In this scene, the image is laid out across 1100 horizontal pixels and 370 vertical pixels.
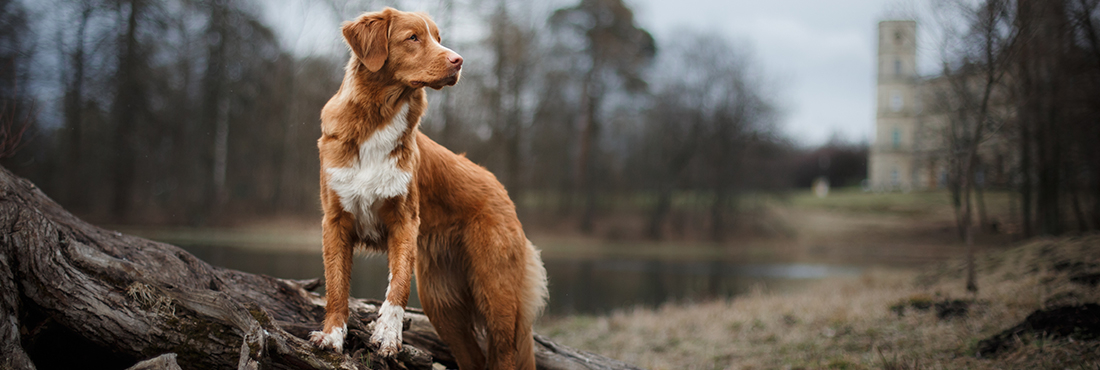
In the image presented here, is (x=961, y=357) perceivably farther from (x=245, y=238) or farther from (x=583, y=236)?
(x=583, y=236)

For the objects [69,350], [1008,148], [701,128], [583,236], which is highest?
[701,128]

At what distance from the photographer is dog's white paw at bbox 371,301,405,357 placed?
8.45 ft

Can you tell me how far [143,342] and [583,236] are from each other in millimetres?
25164

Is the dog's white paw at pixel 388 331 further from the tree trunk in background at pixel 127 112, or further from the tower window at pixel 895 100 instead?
the tower window at pixel 895 100

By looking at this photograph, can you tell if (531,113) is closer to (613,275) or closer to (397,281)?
(613,275)

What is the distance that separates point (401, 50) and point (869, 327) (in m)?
6.88

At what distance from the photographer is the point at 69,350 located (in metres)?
2.90

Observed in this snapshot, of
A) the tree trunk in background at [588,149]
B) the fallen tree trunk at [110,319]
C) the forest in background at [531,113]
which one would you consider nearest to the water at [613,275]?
the forest in background at [531,113]

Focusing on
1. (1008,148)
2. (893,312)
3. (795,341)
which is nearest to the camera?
(795,341)

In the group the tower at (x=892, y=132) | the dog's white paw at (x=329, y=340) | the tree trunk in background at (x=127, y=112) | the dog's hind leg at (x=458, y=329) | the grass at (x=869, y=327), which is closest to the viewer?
the dog's white paw at (x=329, y=340)

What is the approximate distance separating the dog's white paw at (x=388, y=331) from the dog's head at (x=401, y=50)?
1168mm

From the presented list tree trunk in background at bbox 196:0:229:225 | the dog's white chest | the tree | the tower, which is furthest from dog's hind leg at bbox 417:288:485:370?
the tower

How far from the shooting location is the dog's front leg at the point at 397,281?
8.52 ft

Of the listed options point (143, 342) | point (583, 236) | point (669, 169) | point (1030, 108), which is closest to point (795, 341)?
point (143, 342)
